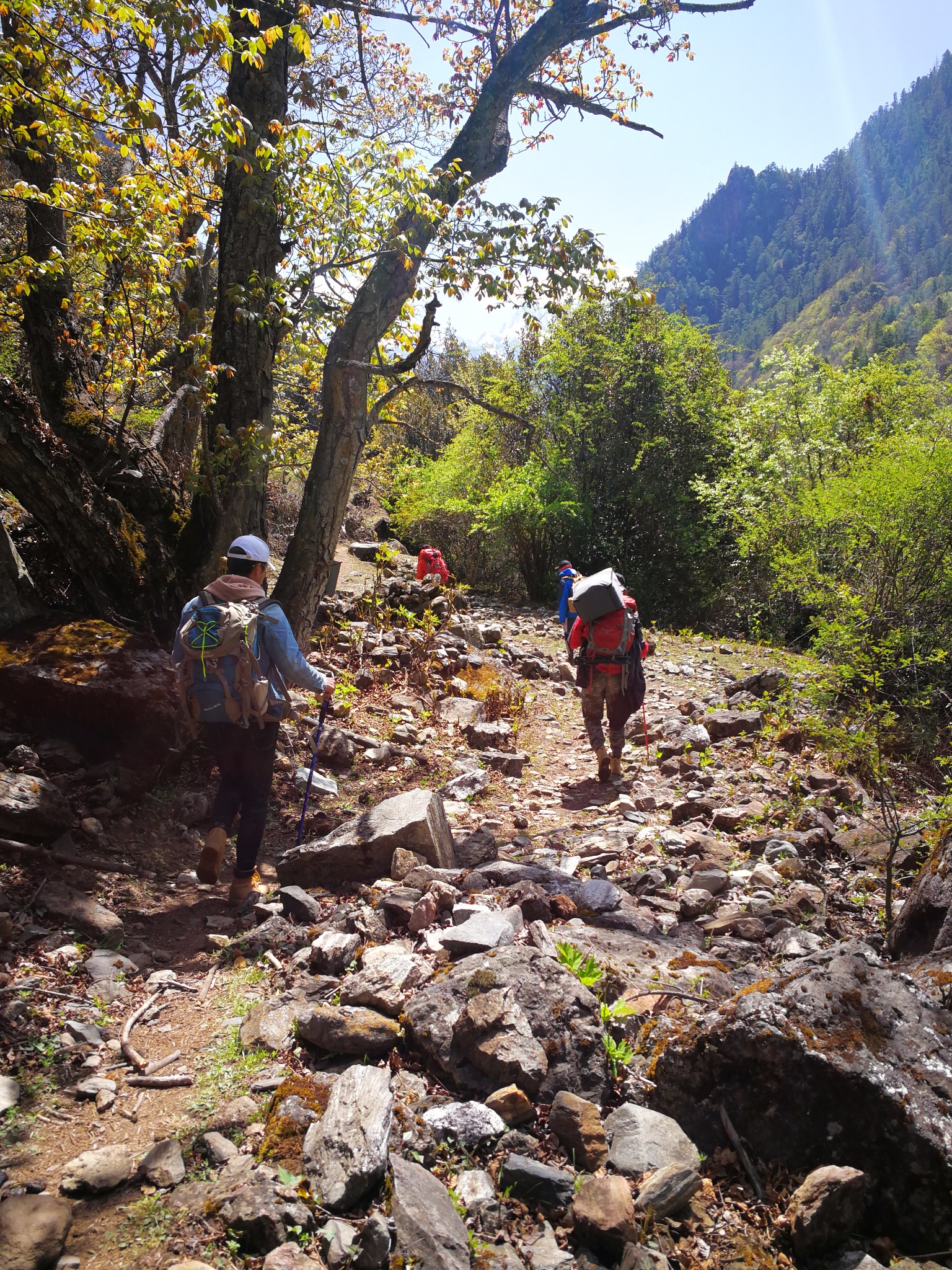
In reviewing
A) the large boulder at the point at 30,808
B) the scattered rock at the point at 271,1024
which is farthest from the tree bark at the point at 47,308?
the scattered rock at the point at 271,1024

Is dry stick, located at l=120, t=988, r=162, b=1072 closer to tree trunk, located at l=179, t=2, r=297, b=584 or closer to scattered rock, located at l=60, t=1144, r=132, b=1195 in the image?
scattered rock, located at l=60, t=1144, r=132, b=1195

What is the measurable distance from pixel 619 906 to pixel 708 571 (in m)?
14.1

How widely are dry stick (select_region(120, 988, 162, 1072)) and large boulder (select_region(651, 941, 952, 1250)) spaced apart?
77.2 inches

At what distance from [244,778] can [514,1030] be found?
94.2 inches

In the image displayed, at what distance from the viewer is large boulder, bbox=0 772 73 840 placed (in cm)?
402

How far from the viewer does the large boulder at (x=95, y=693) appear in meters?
4.86

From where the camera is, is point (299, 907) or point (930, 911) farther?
point (299, 907)

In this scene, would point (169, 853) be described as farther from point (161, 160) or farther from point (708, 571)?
point (708, 571)

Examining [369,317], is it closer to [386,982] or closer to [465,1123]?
[386,982]

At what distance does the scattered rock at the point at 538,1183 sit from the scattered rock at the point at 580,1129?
93 millimetres

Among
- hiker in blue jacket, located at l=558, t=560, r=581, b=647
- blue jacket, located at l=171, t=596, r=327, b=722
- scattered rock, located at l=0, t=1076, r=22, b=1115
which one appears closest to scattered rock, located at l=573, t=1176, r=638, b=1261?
scattered rock, located at l=0, t=1076, r=22, b=1115

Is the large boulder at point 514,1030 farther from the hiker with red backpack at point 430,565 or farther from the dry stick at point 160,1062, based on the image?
the hiker with red backpack at point 430,565

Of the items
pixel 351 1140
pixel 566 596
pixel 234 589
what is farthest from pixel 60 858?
pixel 566 596

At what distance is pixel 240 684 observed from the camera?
412 cm
